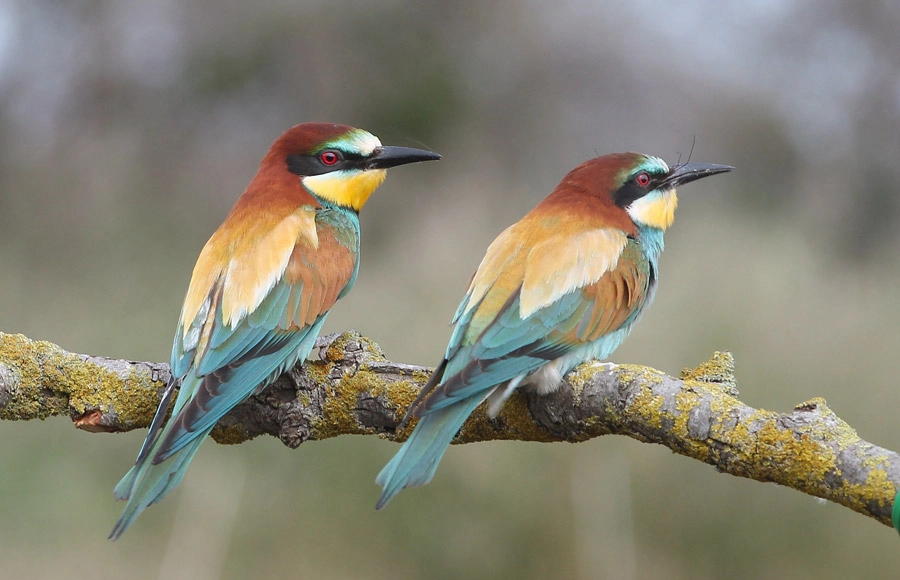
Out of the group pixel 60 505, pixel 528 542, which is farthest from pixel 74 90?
pixel 528 542

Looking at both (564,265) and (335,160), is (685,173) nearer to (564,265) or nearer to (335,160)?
(564,265)

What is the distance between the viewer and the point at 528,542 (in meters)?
2.97

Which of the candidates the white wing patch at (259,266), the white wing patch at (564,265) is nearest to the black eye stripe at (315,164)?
the white wing patch at (259,266)

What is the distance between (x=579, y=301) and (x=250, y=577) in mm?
1561

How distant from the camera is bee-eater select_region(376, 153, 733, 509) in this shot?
1.77m

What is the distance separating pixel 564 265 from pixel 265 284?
2.01ft

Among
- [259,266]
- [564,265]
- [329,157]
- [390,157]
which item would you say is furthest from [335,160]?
[564,265]

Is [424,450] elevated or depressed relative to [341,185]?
depressed

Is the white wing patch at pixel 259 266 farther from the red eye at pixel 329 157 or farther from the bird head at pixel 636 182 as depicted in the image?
the bird head at pixel 636 182

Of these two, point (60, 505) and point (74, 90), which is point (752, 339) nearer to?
point (60, 505)

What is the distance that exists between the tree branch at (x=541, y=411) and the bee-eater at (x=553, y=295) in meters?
0.09

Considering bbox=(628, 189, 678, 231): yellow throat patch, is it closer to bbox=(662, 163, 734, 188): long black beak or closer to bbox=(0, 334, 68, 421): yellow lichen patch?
bbox=(662, 163, 734, 188): long black beak

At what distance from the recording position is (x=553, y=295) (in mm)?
2008

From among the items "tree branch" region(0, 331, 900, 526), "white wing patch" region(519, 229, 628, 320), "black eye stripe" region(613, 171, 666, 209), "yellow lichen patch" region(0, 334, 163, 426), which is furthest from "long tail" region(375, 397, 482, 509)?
"black eye stripe" region(613, 171, 666, 209)
